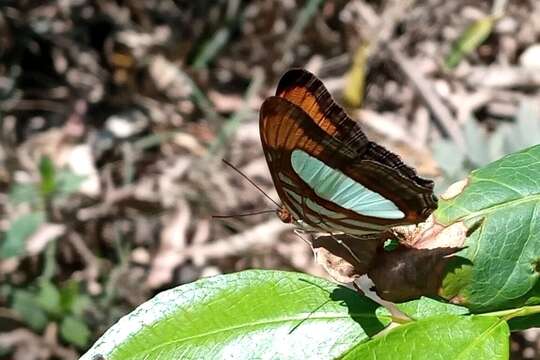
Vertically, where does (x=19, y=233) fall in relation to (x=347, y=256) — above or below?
above

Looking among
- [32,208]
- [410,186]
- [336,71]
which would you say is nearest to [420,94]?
[336,71]

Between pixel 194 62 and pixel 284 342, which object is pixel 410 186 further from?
pixel 194 62

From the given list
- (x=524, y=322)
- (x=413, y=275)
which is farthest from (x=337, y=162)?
(x=524, y=322)

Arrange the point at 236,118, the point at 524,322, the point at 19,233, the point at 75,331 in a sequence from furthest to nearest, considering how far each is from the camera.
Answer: the point at 236,118, the point at 19,233, the point at 75,331, the point at 524,322

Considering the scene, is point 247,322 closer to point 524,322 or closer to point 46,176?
point 524,322

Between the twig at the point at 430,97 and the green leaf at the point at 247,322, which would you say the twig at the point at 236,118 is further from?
the green leaf at the point at 247,322

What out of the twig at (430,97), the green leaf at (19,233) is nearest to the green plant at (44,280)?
the green leaf at (19,233)

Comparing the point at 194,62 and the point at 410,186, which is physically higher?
the point at 194,62
